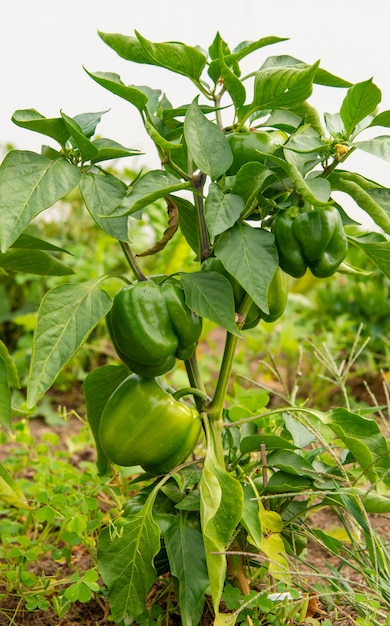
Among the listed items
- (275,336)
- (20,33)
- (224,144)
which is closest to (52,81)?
(20,33)

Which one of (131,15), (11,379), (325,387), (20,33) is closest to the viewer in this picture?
(11,379)

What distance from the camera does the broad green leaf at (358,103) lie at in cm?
85

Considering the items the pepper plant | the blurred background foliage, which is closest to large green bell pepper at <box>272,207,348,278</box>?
the pepper plant

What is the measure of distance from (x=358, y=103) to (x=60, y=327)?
1.48ft

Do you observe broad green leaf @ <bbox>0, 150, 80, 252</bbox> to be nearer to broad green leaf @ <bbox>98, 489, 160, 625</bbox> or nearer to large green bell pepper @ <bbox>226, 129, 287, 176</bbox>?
large green bell pepper @ <bbox>226, 129, 287, 176</bbox>

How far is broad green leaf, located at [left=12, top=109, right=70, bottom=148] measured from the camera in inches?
34.4

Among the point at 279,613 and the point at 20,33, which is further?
the point at 20,33

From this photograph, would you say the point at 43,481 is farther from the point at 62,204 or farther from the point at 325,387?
the point at 62,204

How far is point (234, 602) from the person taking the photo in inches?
38.0

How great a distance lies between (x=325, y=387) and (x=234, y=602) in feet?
4.55

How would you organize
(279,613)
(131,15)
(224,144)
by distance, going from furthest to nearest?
(131,15), (279,613), (224,144)

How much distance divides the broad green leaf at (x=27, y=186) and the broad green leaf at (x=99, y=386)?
12.5 inches

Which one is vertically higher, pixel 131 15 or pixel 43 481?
pixel 131 15

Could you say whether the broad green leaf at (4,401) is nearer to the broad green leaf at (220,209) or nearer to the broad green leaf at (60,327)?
the broad green leaf at (60,327)
